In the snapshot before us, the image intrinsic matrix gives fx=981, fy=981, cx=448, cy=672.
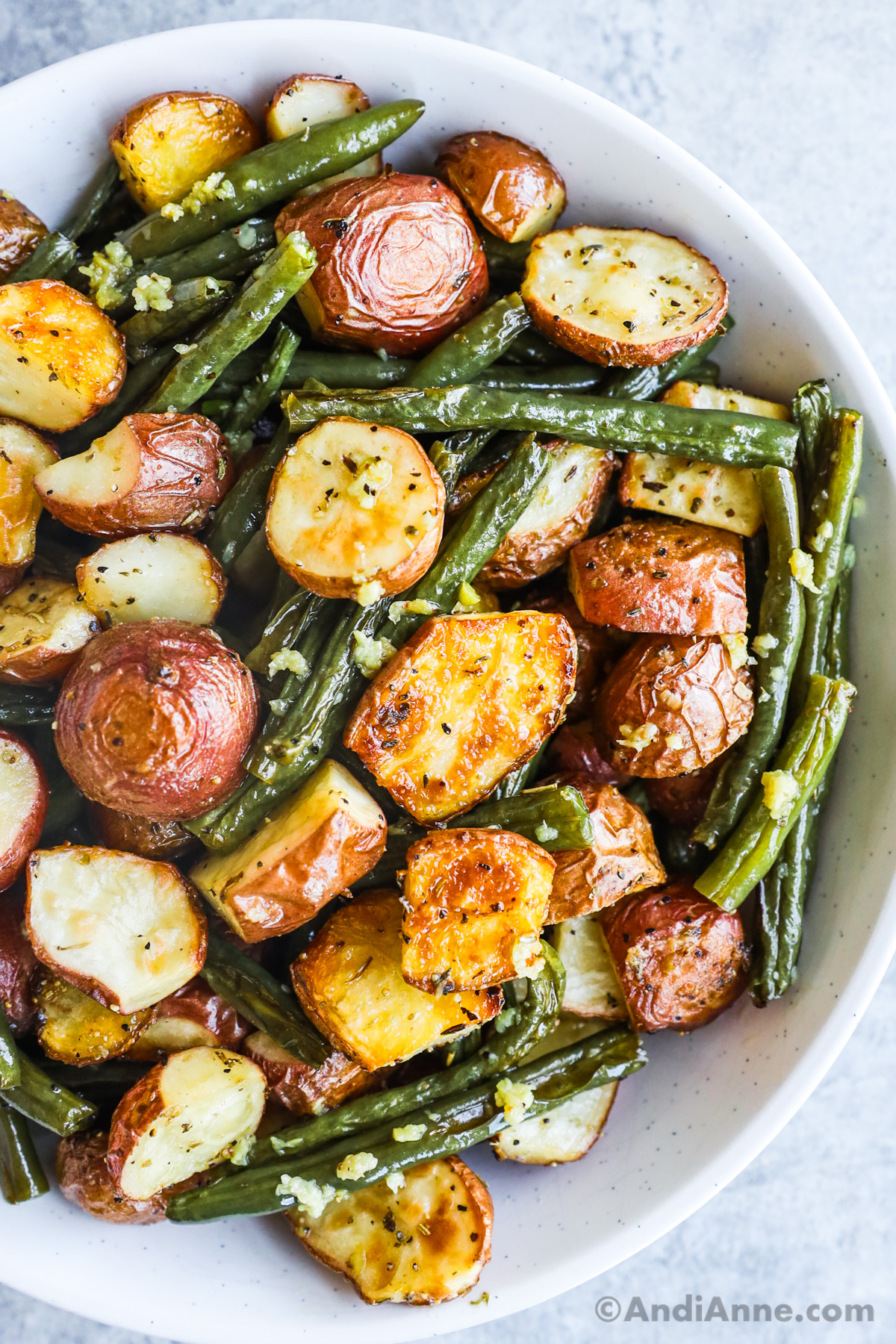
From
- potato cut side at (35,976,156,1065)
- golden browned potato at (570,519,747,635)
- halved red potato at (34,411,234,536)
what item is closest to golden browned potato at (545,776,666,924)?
golden browned potato at (570,519,747,635)

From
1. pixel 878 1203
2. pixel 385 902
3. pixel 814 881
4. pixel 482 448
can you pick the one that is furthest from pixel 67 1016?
pixel 878 1203

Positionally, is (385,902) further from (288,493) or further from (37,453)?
(37,453)

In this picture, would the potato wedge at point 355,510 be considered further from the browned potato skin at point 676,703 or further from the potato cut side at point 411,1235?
the potato cut side at point 411,1235

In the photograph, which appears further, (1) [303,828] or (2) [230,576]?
(2) [230,576]

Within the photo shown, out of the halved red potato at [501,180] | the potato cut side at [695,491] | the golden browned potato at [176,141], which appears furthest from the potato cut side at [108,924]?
the halved red potato at [501,180]

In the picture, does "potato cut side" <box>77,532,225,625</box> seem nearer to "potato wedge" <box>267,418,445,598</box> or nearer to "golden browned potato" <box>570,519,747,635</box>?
"potato wedge" <box>267,418,445,598</box>

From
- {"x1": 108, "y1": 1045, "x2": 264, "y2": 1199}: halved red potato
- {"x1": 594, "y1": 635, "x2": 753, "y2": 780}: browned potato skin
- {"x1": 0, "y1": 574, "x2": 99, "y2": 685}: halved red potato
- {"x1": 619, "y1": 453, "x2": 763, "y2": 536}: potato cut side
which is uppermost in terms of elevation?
{"x1": 619, "y1": 453, "x2": 763, "y2": 536}: potato cut side

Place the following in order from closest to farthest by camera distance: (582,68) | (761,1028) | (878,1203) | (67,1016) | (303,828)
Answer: (303,828) < (67,1016) < (761,1028) < (582,68) < (878,1203)

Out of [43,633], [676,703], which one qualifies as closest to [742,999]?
[676,703]
